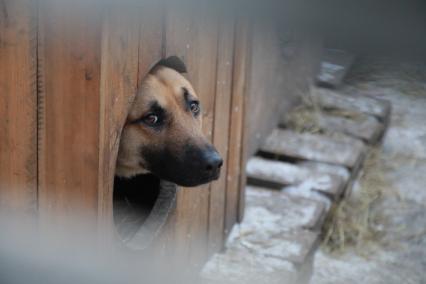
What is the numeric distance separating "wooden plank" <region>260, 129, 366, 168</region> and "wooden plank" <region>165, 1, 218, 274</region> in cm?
137

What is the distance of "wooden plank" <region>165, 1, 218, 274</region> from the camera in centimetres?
221

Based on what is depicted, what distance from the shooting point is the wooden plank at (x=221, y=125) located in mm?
2645

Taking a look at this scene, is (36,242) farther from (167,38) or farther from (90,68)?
(167,38)

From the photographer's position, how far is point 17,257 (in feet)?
5.74

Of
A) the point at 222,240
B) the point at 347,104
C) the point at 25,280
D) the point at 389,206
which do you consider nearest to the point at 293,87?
the point at 347,104

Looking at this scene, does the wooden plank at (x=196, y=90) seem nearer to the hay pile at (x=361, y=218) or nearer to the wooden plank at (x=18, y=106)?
the wooden plank at (x=18, y=106)

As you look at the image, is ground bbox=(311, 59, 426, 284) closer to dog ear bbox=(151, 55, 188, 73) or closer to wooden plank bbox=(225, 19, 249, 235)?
wooden plank bbox=(225, 19, 249, 235)

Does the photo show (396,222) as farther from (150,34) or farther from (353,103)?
(150,34)

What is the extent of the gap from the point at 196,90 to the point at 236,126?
53 cm

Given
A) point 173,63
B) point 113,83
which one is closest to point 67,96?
point 113,83

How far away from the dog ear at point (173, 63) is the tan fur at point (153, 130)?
54 mm

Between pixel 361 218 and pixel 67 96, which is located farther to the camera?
pixel 361 218

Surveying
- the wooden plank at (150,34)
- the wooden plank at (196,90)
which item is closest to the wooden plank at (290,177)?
the wooden plank at (196,90)

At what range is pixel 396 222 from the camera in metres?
3.66
